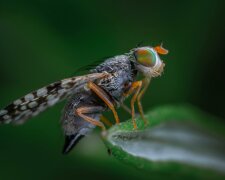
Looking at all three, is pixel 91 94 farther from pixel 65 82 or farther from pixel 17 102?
pixel 17 102

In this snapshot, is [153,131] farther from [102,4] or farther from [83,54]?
[102,4]

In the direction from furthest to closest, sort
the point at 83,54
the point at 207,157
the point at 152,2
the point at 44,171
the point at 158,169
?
the point at 152,2 < the point at 83,54 < the point at 44,171 < the point at 207,157 < the point at 158,169

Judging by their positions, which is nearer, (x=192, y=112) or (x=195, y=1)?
(x=192, y=112)

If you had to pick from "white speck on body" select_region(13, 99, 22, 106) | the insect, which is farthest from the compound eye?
"white speck on body" select_region(13, 99, 22, 106)

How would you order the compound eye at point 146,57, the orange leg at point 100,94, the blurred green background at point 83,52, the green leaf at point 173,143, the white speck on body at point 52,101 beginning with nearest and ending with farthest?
the green leaf at point 173,143, the white speck on body at point 52,101, the orange leg at point 100,94, the compound eye at point 146,57, the blurred green background at point 83,52

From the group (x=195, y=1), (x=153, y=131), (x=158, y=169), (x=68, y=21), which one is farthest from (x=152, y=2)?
(x=158, y=169)

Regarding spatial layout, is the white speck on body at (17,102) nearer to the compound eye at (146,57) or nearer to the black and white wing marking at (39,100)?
the black and white wing marking at (39,100)

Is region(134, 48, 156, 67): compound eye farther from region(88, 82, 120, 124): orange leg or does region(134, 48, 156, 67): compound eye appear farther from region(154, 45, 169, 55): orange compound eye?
region(88, 82, 120, 124): orange leg

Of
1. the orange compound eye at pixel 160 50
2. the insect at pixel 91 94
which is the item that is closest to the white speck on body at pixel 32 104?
the insect at pixel 91 94

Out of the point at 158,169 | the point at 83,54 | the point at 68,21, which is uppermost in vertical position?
the point at 68,21

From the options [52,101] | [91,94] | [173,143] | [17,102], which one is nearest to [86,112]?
[91,94]
